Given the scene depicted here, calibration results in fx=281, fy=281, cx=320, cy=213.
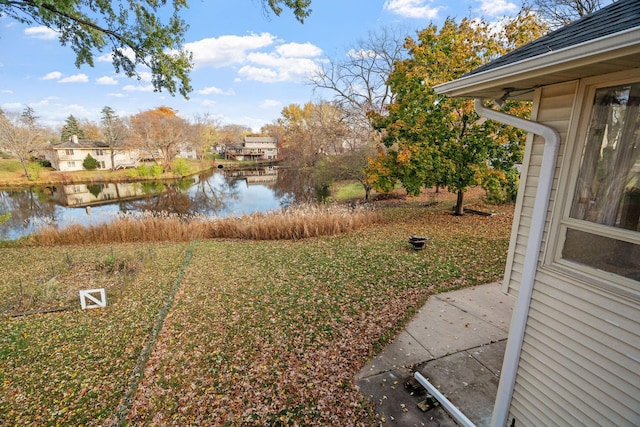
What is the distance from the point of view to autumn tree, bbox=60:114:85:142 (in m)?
41.1

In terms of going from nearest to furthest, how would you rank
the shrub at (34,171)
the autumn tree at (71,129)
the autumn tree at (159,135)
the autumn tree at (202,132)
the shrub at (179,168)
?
1. the shrub at (34,171)
2. the autumn tree at (159,135)
3. the shrub at (179,168)
4. the autumn tree at (202,132)
5. the autumn tree at (71,129)

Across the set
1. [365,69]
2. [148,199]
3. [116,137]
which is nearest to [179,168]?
[116,137]

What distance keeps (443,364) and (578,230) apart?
2.20 metres

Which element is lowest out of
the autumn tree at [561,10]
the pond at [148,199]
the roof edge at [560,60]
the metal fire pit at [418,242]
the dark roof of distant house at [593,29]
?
the pond at [148,199]

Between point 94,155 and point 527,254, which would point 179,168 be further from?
point 527,254

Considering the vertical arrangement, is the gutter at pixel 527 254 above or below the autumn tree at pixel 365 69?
below

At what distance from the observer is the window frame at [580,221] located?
1.68 m

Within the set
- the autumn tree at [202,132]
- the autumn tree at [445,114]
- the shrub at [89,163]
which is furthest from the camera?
the autumn tree at [202,132]

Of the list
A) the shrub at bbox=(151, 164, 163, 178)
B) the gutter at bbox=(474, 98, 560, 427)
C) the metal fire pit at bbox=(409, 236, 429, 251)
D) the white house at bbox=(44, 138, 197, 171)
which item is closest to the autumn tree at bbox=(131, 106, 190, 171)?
the white house at bbox=(44, 138, 197, 171)

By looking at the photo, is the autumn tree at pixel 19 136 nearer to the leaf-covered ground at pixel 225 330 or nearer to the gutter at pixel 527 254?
the leaf-covered ground at pixel 225 330

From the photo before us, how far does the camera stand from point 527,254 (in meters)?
2.19

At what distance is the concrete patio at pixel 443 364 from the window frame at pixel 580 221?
1715 millimetres

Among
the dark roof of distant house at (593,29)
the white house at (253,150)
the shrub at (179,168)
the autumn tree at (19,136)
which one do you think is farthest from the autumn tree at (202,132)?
the dark roof of distant house at (593,29)

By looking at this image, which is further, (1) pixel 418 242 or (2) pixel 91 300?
(1) pixel 418 242
